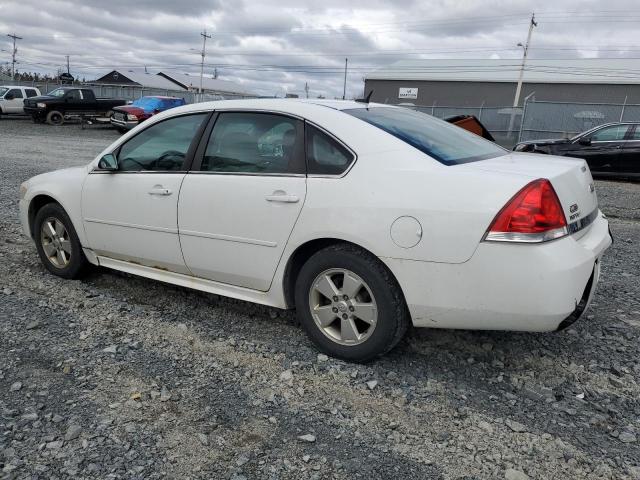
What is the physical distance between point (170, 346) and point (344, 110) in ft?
6.19

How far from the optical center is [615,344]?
137 inches

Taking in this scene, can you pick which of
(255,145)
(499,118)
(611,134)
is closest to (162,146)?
(255,145)

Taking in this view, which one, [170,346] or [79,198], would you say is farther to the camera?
[79,198]

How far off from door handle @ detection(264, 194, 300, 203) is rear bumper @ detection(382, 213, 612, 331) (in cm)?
69

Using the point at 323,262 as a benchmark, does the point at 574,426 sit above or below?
below

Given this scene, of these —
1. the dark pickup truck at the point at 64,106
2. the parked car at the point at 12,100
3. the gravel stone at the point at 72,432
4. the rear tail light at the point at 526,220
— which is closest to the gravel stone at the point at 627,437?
the rear tail light at the point at 526,220

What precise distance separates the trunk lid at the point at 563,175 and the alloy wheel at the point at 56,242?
339 cm

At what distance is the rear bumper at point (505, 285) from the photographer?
102 inches

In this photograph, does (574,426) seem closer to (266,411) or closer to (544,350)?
(544,350)

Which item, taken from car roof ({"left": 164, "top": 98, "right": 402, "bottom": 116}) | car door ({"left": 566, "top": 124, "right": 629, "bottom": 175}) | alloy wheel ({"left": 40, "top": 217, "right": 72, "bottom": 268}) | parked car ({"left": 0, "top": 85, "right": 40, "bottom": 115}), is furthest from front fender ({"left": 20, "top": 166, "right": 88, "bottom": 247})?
parked car ({"left": 0, "top": 85, "right": 40, "bottom": 115})

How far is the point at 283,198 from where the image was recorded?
3170 millimetres

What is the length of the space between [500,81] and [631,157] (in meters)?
36.0

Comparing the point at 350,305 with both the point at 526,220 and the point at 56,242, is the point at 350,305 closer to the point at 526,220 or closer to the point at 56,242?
the point at 526,220

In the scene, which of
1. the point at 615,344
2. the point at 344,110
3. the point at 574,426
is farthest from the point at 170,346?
the point at 615,344
